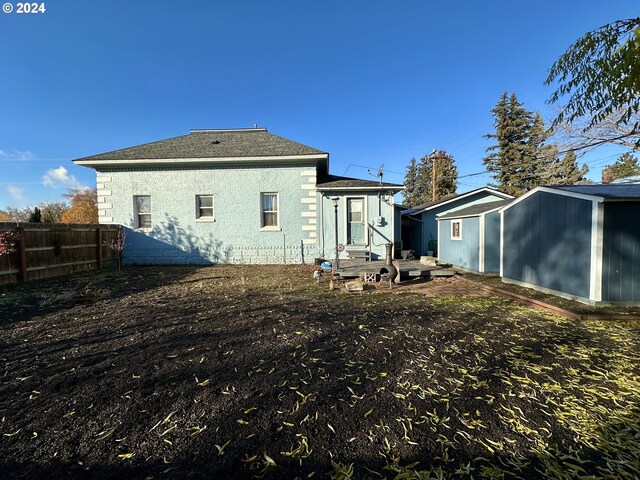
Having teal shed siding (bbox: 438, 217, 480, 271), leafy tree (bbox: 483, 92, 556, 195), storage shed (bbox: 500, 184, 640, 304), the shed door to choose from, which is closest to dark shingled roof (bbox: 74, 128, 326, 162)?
the shed door

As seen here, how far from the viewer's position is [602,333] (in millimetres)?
4105

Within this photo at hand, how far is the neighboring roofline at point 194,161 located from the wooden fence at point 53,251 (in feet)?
9.12

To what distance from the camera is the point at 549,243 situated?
6258 mm

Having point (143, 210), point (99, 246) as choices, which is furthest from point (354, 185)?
point (99, 246)

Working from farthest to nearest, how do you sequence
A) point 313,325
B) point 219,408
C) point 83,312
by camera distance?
point 83,312 < point 313,325 < point 219,408

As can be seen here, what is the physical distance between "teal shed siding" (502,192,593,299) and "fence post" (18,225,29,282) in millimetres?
13077

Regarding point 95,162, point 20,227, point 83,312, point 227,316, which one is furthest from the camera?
point 95,162

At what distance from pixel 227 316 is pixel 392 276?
464cm

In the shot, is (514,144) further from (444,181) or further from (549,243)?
(549,243)

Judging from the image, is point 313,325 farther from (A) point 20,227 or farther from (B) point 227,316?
(A) point 20,227

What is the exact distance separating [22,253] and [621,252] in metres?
13.8

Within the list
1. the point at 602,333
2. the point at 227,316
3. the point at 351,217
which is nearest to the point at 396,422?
the point at 227,316

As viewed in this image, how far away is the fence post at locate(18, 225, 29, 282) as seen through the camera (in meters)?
7.88

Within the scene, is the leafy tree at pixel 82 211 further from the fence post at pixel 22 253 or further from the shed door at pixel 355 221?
the shed door at pixel 355 221
